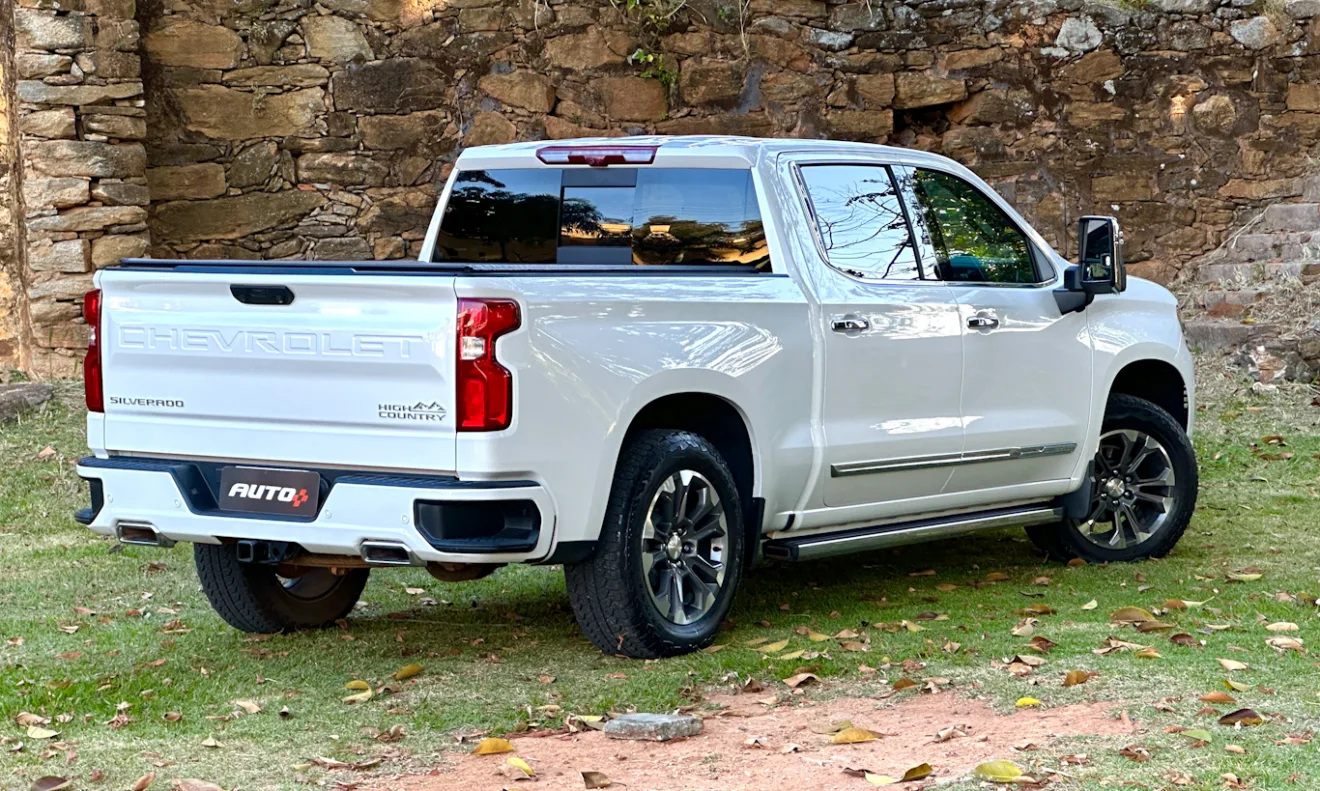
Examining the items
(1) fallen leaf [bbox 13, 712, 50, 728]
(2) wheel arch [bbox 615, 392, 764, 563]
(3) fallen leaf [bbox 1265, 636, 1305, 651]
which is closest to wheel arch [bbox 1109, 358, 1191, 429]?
(3) fallen leaf [bbox 1265, 636, 1305, 651]

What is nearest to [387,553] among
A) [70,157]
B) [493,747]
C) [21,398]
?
[493,747]

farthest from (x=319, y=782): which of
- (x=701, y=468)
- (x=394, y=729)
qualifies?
(x=701, y=468)

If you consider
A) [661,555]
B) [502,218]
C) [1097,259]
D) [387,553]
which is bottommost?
[661,555]

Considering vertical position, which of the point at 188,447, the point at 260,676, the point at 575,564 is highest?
the point at 188,447

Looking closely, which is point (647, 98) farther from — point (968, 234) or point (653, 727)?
point (653, 727)

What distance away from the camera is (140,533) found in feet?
19.1

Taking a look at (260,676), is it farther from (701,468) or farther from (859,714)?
(859,714)

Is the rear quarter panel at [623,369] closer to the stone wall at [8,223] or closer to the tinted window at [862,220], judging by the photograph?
the tinted window at [862,220]

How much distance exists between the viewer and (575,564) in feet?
18.9

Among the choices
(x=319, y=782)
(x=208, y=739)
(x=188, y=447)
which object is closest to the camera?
(x=319, y=782)

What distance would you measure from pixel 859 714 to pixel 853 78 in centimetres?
1031

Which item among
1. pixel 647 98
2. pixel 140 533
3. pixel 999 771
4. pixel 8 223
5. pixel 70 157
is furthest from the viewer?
pixel 647 98

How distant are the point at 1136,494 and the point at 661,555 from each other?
2.94 m

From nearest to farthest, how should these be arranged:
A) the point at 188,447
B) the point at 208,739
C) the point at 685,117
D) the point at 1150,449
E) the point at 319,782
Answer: the point at 319,782
the point at 208,739
the point at 188,447
the point at 1150,449
the point at 685,117
